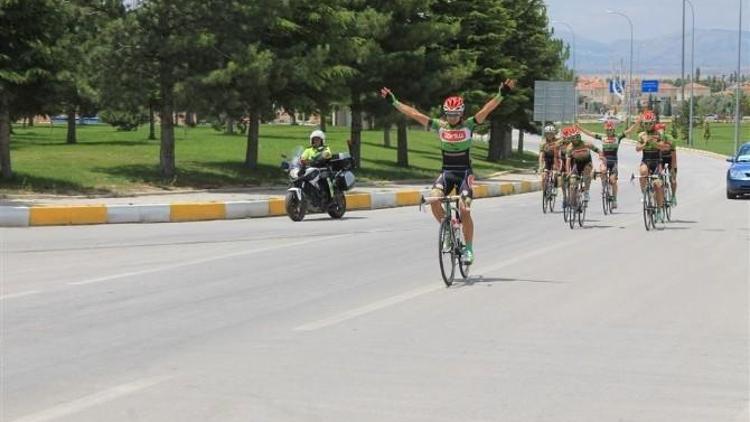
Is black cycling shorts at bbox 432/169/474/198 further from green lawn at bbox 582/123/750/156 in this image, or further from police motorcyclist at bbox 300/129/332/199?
green lawn at bbox 582/123/750/156

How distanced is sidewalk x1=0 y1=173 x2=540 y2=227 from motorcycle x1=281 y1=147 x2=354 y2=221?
1.48 m

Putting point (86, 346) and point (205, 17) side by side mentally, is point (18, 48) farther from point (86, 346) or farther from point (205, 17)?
point (86, 346)

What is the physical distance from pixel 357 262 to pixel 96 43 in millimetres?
17168

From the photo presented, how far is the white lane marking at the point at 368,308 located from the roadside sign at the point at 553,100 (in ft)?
140

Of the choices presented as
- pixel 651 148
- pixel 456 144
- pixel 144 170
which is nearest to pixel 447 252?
pixel 456 144

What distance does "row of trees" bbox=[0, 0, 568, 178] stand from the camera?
2675cm

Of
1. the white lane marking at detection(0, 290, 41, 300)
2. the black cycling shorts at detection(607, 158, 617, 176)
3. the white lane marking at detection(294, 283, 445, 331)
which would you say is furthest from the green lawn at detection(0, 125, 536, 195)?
the white lane marking at detection(294, 283, 445, 331)

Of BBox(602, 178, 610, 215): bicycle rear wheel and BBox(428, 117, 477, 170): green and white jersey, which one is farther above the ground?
BBox(428, 117, 477, 170): green and white jersey

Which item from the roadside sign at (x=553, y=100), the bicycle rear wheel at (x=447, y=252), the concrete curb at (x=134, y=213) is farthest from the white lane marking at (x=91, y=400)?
the roadside sign at (x=553, y=100)

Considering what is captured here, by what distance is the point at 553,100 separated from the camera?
2142 inches

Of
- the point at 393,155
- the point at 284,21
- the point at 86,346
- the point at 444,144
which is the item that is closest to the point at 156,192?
the point at 284,21

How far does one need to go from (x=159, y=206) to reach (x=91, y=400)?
1545 centimetres

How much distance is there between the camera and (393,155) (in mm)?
54781

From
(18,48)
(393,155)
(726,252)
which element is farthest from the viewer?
(393,155)
